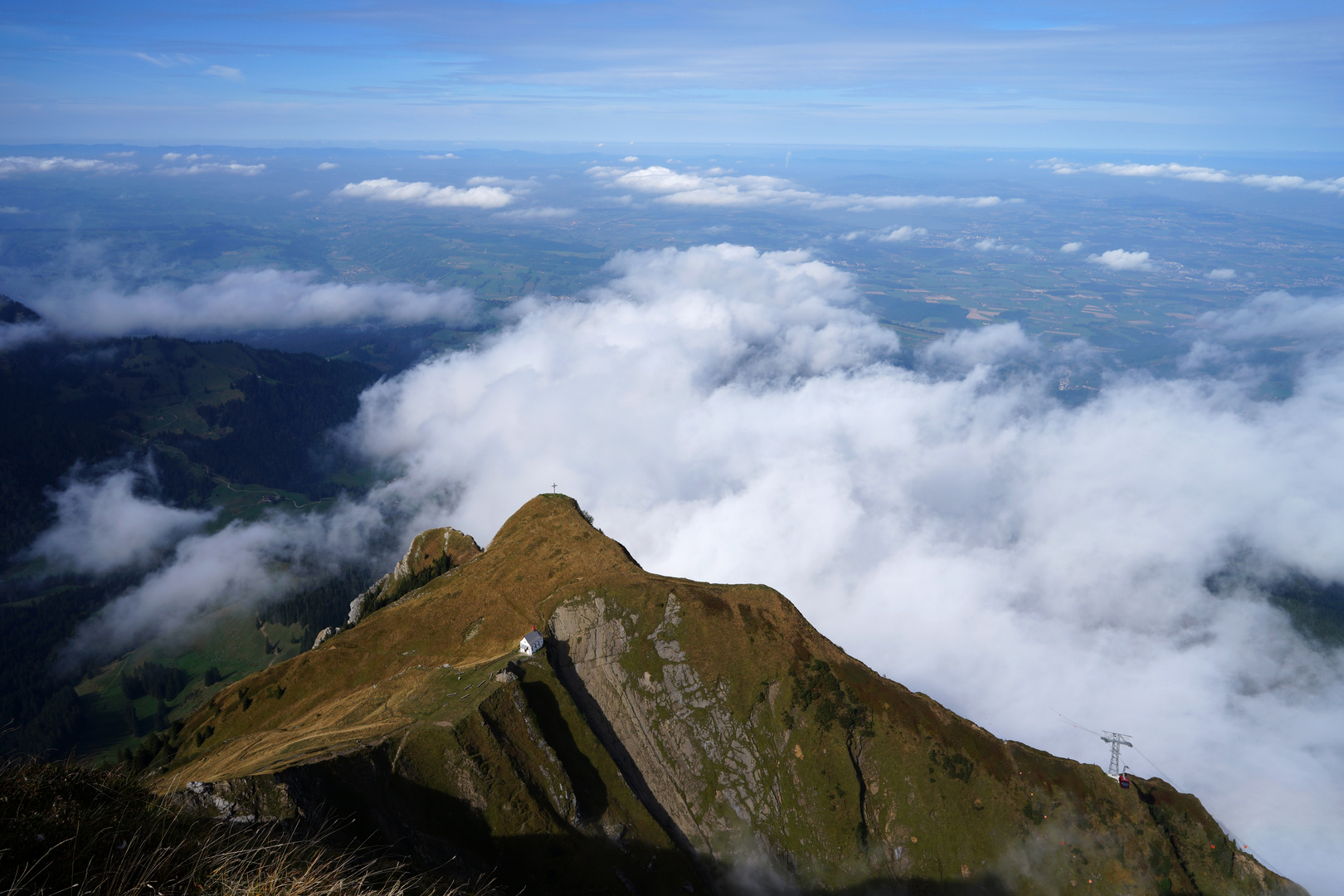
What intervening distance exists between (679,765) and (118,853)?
76230 millimetres

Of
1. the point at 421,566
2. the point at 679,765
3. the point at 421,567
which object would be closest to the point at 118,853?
the point at 679,765

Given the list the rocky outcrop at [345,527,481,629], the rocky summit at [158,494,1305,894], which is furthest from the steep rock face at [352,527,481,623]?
the rocky summit at [158,494,1305,894]

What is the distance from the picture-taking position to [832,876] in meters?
72.2

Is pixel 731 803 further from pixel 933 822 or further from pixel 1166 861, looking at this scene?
pixel 1166 861

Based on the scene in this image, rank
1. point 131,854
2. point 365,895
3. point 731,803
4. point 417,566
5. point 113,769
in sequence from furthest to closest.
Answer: point 417,566, point 731,803, point 113,769, point 131,854, point 365,895

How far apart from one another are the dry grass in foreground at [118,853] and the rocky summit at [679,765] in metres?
49.5

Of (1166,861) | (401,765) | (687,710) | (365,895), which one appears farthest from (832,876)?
(365,895)

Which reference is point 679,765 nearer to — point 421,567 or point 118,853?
point 118,853

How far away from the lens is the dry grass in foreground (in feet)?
34.1

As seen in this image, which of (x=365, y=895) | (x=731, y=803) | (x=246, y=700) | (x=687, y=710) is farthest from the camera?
(x=246, y=700)

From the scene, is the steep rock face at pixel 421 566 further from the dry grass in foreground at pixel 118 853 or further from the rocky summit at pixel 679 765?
the dry grass in foreground at pixel 118 853

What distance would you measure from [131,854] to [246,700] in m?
99.3

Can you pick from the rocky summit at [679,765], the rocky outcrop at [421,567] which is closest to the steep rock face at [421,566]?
the rocky outcrop at [421,567]

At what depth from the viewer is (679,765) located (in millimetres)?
79312
